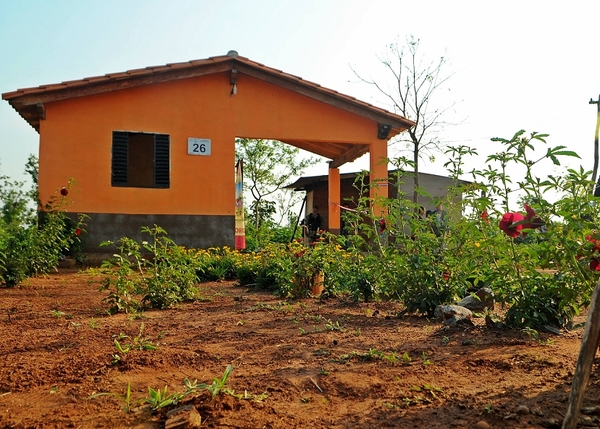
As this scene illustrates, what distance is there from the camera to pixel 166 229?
11.7m

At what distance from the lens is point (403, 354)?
3.36m

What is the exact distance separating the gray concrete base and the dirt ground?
6312 millimetres

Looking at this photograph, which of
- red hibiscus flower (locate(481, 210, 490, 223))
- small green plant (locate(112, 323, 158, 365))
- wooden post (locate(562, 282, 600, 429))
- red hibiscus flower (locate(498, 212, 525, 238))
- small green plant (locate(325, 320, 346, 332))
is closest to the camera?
wooden post (locate(562, 282, 600, 429))

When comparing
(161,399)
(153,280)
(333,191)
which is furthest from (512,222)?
(333,191)

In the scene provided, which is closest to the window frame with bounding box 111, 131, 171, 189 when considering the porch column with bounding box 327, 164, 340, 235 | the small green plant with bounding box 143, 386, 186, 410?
the porch column with bounding box 327, 164, 340, 235

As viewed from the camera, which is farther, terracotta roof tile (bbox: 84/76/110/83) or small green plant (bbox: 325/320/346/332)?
terracotta roof tile (bbox: 84/76/110/83)

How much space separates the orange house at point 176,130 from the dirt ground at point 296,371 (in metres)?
6.59

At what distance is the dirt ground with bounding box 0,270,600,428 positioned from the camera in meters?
2.39

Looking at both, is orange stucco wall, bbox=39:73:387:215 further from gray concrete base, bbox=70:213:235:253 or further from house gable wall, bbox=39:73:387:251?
gray concrete base, bbox=70:213:235:253

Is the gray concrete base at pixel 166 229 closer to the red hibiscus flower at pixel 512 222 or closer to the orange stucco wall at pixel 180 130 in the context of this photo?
the orange stucco wall at pixel 180 130

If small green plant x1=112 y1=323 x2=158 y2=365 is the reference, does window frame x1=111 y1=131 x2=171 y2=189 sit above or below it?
above

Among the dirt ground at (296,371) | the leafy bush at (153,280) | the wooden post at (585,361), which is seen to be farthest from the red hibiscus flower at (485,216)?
the leafy bush at (153,280)

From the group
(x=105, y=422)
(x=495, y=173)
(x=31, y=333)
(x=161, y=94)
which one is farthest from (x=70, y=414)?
(x=161, y=94)

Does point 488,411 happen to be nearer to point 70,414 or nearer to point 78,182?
point 70,414
